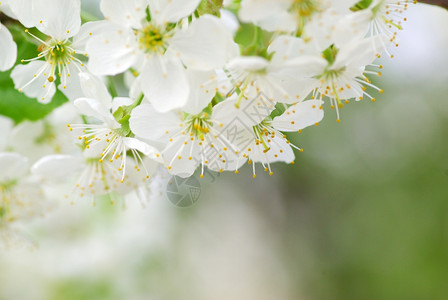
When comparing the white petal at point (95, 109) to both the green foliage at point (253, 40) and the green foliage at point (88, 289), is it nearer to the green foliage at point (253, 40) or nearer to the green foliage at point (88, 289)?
the green foliage at point (253, 40)

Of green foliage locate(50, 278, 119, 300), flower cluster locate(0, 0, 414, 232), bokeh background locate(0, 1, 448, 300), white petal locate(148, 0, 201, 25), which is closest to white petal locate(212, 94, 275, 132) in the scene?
flower cluster locate(0, 0, 414, 232)

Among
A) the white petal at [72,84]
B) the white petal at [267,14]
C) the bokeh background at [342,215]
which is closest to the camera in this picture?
the white petal at [267,14]

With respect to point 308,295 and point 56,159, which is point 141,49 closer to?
point 56,159

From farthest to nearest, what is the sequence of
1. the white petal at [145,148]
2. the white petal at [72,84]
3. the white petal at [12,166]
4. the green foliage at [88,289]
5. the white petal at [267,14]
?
the green foliage at [88,289], the white petal at [12,166], the white petal at [72,84], the white petal at [145,148], the white petal at [267,14]

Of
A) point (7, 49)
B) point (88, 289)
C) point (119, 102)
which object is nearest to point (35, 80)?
point (7, 49)

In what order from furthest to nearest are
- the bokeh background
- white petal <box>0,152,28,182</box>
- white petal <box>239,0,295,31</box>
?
1. the bokeh background
2. white petal <box>0,152,28,182</box>
3. white petal <box>239,0,295,31</box>

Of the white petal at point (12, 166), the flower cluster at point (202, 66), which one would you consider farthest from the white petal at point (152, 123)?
the white petal at point (12, 166)

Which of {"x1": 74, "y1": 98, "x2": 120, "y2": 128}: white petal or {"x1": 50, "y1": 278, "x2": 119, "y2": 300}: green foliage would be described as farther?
{"x1": 50, "y1": 278, "x2": 119, "y2": 300}: green foliage

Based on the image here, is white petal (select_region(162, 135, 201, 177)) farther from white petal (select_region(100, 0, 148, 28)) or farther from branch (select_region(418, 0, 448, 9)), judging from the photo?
branch (select_region(418, 0, 448, 9))
